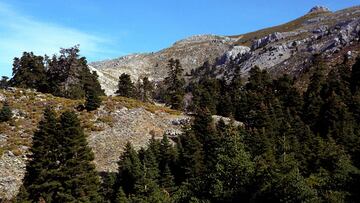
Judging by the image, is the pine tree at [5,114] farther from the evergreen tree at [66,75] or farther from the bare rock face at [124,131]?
the evergreen tree at [66,75]

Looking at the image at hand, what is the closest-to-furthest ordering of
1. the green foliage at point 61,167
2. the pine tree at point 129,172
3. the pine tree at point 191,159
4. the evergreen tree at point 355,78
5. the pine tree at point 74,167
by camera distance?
the green foliage at point 61,167, the pine tree at point 74,167, the pine tree at point 129,172, the pine tree at point 191,159, the evergreen tree at point 355,78

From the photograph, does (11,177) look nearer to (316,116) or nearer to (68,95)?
(68,95)

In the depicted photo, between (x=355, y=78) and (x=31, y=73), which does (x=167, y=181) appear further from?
(x=31, y=73)

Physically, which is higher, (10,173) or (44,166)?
(44,166)

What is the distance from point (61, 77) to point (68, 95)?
232 inches

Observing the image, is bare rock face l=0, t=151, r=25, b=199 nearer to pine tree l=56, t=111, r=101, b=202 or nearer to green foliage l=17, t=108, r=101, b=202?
green foliage l=17, t=108, r=101, b=202

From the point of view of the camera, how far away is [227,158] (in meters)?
43.1

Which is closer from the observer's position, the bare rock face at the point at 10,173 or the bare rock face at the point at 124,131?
the bare rock face at the point at 10,173

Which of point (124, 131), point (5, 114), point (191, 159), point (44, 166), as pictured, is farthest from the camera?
point (124, 131)

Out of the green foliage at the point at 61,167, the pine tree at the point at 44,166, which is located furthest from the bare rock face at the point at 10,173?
the green foliage at the point at 61,167

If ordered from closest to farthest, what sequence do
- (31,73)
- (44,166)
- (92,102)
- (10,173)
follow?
1. (44,166)
2. (10,173)
3. (92,102)
4. (31,73)

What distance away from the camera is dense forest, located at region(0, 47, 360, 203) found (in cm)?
4066

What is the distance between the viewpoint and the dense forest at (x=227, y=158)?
40.7 m

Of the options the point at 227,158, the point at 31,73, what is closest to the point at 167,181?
the point at 227,158
